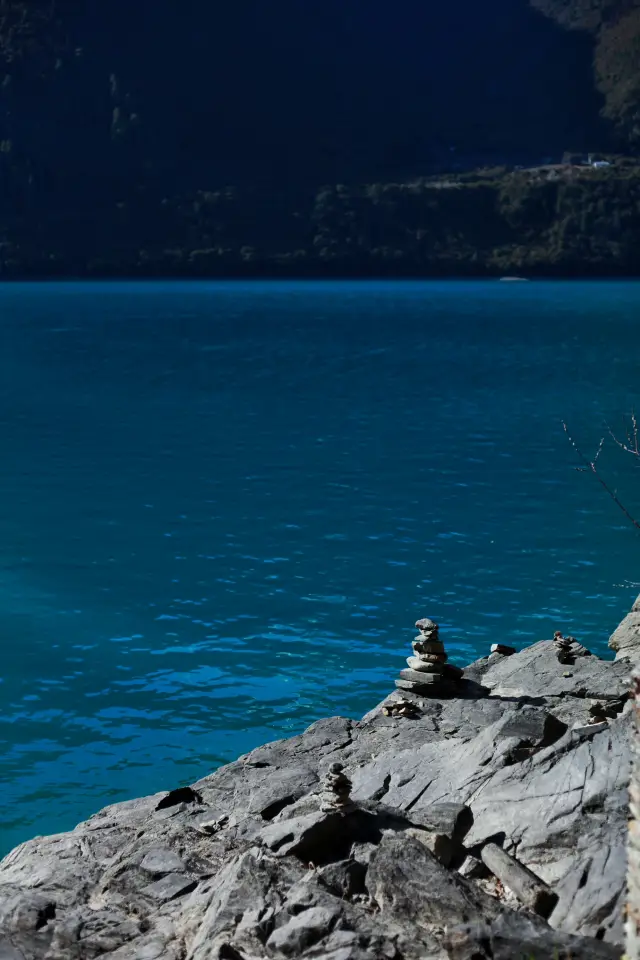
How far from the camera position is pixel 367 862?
1062 centimetres

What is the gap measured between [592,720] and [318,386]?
65.4 m

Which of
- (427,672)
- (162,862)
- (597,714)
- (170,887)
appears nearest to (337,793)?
(170,887)

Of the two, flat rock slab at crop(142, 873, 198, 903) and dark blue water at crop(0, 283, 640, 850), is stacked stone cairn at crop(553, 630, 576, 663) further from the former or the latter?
flat rock slab at crop(142, 873, 198, 903)

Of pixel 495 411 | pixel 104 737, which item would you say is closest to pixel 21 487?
pixel 104 737

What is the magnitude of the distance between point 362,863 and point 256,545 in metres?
26.4

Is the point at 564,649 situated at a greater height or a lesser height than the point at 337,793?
lesser

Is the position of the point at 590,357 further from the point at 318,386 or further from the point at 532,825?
the point at 532,825

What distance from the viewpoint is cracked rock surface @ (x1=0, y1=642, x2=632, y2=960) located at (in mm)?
9375

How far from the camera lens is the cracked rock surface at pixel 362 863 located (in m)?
9.38

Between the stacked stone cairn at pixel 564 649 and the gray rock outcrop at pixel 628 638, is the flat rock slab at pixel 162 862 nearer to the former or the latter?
the stacked stone cairn at pixel 564 649

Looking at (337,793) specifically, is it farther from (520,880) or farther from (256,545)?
(256,545)

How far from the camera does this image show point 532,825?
11367 millimetres

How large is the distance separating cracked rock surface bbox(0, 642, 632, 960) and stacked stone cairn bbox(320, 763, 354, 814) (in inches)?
2.3

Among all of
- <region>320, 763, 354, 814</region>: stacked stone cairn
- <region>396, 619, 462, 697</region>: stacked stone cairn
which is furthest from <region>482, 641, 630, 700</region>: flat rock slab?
<region>320, 763, 354, 814</region>: stacked stone cairn
